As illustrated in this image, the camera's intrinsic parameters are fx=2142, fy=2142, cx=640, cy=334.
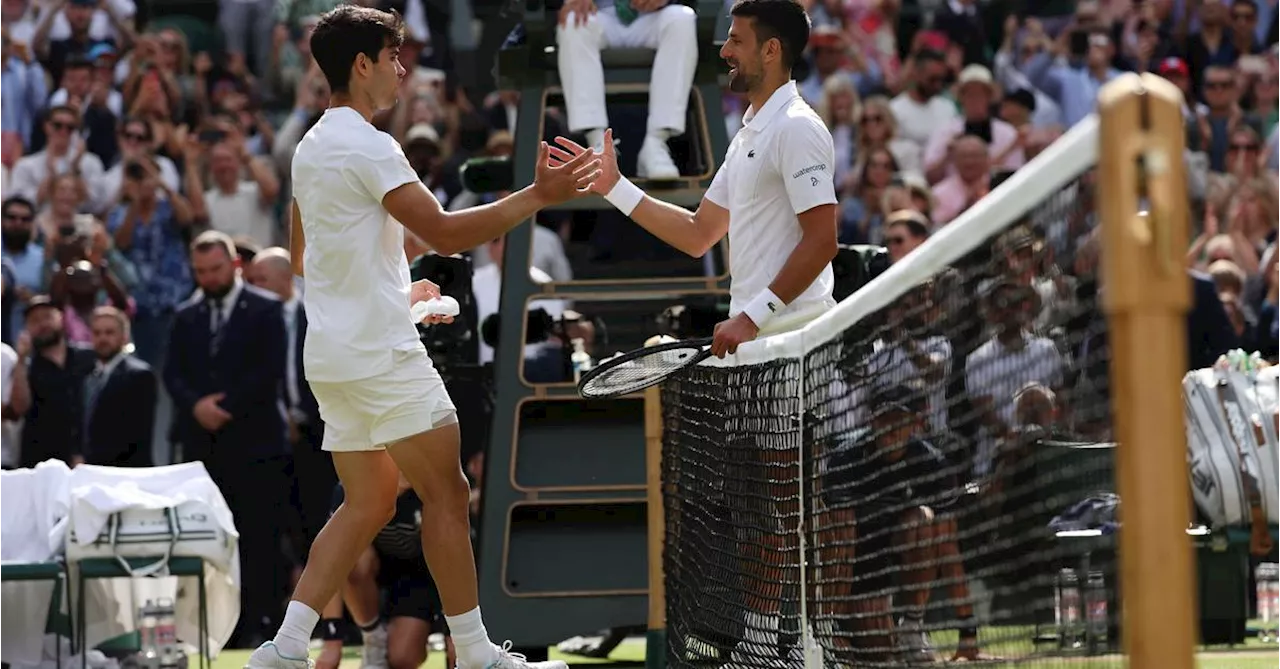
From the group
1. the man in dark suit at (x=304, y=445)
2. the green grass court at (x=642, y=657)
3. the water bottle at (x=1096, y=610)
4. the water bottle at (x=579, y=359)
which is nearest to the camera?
the water bottle at (x=1096, y=610)

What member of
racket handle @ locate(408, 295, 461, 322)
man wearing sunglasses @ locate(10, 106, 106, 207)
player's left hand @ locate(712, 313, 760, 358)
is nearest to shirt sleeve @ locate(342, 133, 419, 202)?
racket handle @ locate(408, 295, 461, 322)

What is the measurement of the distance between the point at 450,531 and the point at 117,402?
6.39 metres

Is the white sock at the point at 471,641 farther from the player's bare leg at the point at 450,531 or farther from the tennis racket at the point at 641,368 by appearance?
the tennis racket at the point at 641,368

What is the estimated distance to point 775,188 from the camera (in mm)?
7055

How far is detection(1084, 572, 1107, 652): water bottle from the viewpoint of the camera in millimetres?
4055

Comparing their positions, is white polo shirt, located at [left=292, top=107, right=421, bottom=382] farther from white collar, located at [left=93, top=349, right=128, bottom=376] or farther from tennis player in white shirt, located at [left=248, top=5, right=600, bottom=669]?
white collar, located at [left=93, top=349, right=128, bottom=376]

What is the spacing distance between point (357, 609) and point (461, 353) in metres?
1.27

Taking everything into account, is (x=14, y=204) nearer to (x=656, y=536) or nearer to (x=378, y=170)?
(x=656, y=536)

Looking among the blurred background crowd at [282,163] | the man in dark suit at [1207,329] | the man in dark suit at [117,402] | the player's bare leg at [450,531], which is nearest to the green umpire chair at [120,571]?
the blurred background crowd at [282,163]

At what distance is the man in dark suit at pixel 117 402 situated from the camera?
12500 mm

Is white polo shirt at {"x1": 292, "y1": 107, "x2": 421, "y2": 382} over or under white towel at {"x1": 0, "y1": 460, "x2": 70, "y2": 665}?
over

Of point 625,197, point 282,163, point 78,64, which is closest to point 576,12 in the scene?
point 625,197

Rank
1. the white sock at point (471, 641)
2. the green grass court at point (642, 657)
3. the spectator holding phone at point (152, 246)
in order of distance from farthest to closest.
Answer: the spectator holding phone at point (152, 246), the green grass court at point (642, 657), the white sock at point (471, 641)

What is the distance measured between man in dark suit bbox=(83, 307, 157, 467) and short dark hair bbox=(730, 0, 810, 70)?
249 inches
